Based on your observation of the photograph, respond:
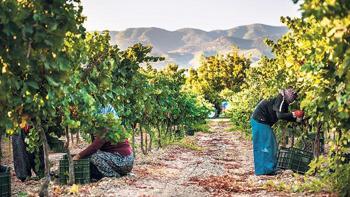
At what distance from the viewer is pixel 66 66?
16.0 feet

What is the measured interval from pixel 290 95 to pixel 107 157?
3394 mm

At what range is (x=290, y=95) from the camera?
8.61 meters

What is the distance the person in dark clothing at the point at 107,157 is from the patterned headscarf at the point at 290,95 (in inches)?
117

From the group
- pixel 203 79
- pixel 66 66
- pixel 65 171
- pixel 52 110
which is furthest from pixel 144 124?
pixel 203 79

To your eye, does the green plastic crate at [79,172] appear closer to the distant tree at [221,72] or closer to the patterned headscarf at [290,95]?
the patterned headscarf at [290,95]

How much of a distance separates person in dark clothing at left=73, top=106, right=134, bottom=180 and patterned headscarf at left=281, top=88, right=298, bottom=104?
2959 mm

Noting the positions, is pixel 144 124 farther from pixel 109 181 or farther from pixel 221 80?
pixel 221 80

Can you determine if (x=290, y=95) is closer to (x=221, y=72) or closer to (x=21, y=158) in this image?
(x=21, y=158)

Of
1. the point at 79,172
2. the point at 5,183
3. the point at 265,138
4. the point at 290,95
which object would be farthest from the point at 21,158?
the point at 290,95

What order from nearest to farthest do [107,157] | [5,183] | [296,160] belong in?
[5,183] < [107,157] < [296,160]

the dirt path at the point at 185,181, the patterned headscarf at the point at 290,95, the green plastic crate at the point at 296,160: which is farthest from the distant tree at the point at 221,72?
the patterned headscarf at the point at 290,95

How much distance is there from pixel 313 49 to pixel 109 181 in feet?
12.2

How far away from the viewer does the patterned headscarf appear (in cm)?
860

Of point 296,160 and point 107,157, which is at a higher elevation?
point 107,157
